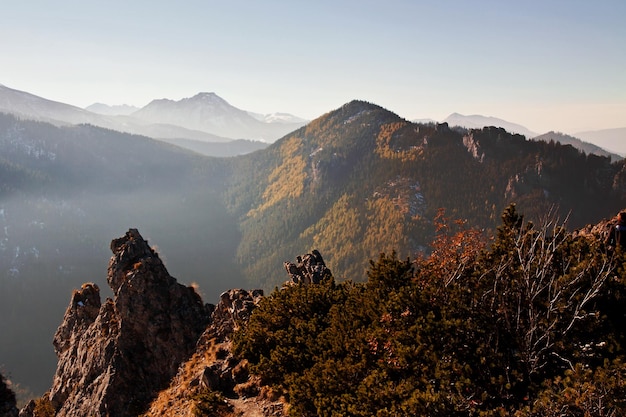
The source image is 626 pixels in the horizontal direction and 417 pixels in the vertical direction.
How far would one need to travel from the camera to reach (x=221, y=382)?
33188 mm

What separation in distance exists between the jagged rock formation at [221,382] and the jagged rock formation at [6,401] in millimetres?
13526

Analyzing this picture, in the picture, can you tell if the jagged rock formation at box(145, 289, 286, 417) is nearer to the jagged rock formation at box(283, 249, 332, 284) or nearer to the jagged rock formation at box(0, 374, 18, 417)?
Result: the jagged rock formation at box(283, 249, 332, 284)

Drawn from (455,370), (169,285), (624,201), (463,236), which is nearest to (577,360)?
(455,370)

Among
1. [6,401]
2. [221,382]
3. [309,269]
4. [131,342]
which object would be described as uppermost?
[309,269]

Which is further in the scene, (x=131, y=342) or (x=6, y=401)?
(x=131, y=342)

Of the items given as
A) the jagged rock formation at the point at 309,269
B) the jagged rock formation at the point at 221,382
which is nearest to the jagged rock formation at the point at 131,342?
the jagged rock formation at the point at 221,382

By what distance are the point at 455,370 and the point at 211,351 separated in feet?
98.2

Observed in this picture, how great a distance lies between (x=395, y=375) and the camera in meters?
22.4

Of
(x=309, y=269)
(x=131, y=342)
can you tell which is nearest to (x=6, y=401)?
(x=131, y=342)

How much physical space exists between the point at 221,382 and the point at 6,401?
23980 millimetres

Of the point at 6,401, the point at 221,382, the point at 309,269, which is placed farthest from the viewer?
the point at 309,269

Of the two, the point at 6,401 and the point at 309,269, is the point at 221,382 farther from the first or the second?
the point at 6,401

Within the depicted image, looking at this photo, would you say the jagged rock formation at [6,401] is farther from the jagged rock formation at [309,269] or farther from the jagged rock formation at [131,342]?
the jagged rock formation at [309,269]

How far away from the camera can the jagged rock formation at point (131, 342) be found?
1767 inches
